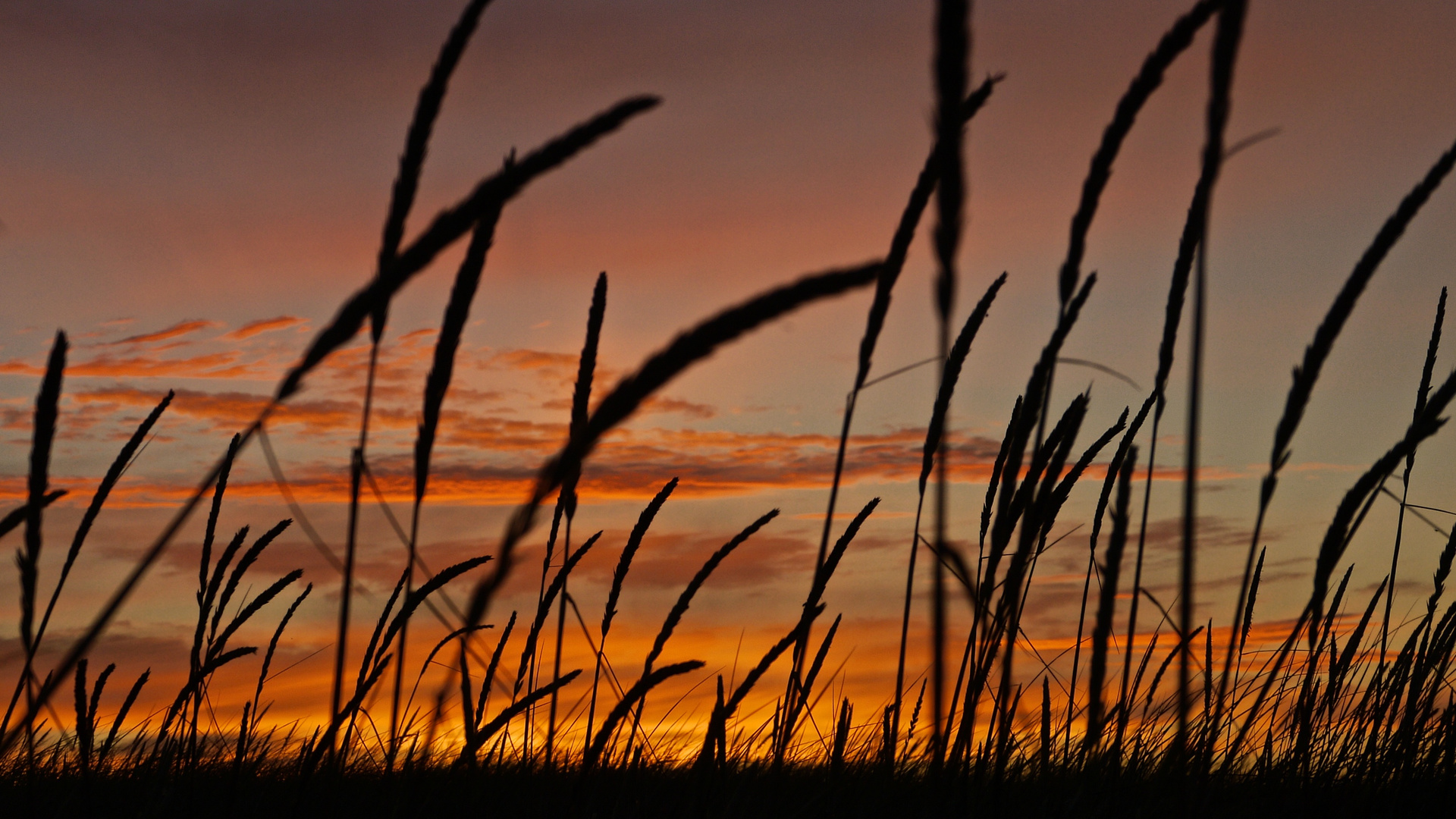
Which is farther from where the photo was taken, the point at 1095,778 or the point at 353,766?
the point at 353,766

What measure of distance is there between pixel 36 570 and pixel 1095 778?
257 centimetres

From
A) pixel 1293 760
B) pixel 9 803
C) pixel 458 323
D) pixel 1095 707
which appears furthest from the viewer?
pixel 9 803

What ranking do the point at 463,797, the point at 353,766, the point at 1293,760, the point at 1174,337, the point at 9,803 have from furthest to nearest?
the point at 353,766 → the point at 9,803 → the point at 1293,760 → the point at 463,797 → the point at 1174,337

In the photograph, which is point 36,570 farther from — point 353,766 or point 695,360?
point 353,766

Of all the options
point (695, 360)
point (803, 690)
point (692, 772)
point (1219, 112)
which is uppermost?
point (1219, 112)

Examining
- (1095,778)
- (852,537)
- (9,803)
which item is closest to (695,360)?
(852,537)

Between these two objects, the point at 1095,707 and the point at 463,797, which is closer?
the point at 1095,707

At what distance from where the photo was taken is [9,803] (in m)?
3.16

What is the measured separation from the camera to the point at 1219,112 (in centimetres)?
135

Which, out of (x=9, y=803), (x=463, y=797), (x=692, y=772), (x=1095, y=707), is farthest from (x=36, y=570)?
(x=9, y=803)

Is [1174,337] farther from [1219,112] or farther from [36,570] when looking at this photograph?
[36,570]

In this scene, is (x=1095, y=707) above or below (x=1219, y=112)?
below

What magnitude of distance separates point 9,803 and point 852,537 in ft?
9.61

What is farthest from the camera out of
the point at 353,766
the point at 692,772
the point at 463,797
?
the point at 353,766
